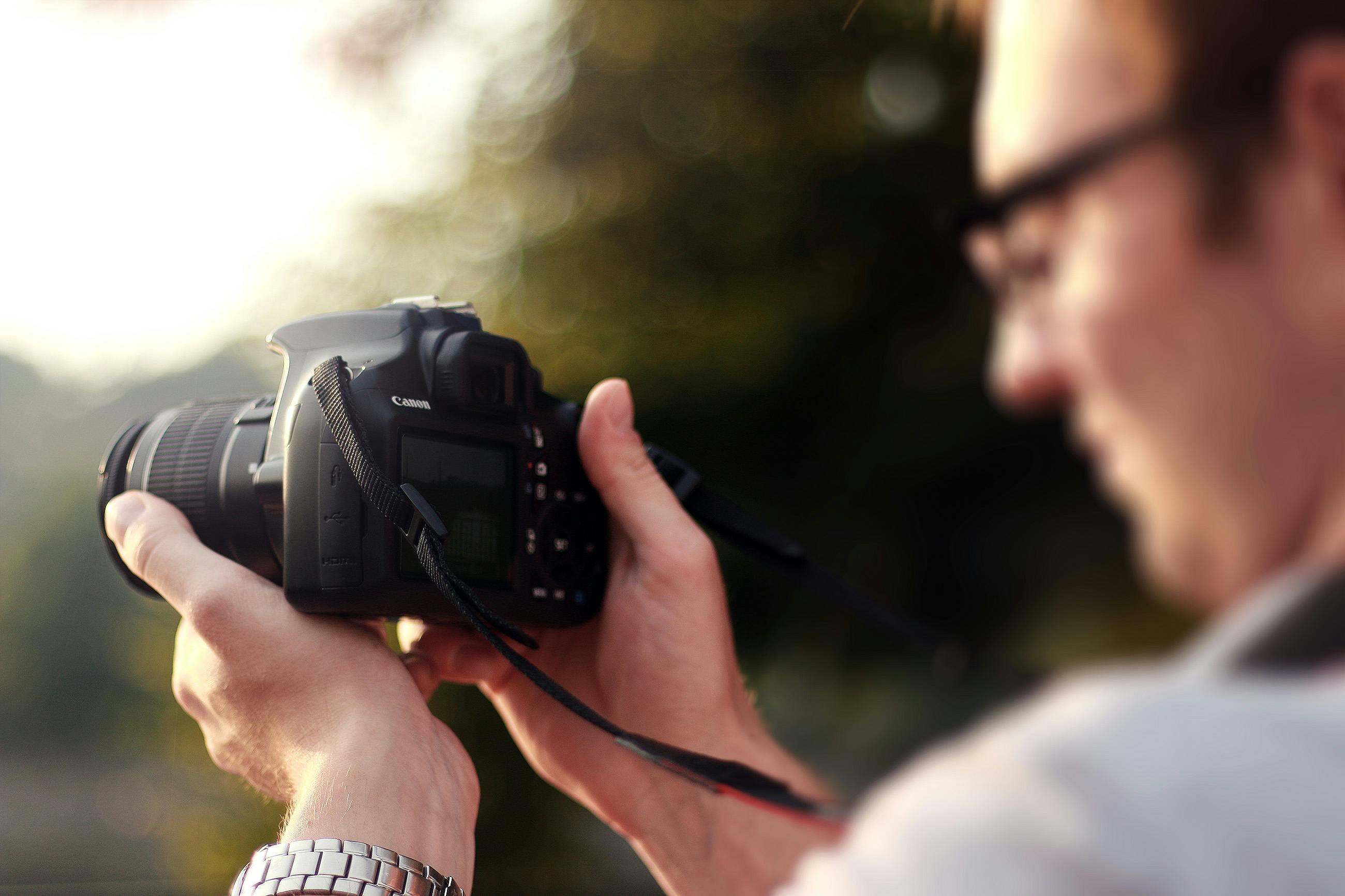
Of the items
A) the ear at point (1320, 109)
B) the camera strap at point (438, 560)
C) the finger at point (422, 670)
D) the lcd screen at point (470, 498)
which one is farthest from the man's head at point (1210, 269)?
the finger at point (422, 670)

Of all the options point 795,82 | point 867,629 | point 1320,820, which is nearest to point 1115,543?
point 1320,820

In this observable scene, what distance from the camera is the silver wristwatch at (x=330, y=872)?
0.59 meters

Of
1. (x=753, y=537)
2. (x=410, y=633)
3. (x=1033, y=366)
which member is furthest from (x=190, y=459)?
(x=1033, y=366)

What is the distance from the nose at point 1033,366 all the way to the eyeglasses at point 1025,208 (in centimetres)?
1

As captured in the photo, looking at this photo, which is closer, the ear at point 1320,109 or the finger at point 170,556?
the ear at point 1320,109

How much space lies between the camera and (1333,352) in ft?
0.86

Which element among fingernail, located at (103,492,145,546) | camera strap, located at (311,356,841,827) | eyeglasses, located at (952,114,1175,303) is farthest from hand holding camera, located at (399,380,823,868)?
eyeglasses, located at (952,114,1175,303)

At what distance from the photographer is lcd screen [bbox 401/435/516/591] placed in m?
0.70

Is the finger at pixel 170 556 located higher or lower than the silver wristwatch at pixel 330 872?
higher

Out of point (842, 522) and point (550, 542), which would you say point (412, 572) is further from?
point (842, 522)

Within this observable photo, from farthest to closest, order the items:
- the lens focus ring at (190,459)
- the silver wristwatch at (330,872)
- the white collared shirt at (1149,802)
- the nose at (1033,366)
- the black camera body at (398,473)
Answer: the lens focus ring at (190,459) → the black camera body at (398,473) → the silver wristwatch at (330,872) → the nose at (1033,366) → the white collared shirt at (1149,802)

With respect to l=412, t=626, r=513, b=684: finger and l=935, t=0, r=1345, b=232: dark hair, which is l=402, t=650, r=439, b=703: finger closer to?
l=412, t=626, r=513, b=684: finger

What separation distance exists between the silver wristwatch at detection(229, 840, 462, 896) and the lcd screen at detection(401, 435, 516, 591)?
17cm

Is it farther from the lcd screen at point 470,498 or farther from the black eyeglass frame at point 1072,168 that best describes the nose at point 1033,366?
the lcd screen at point 470,498
